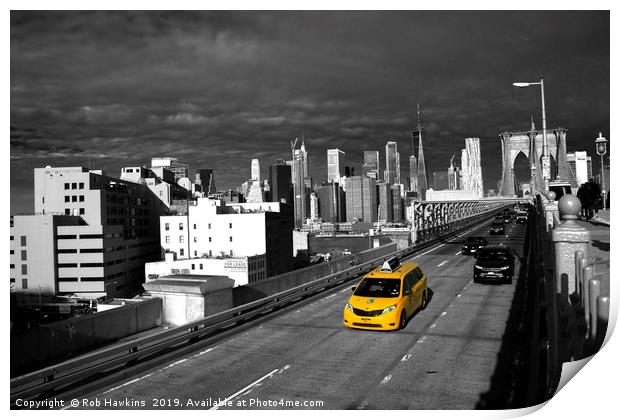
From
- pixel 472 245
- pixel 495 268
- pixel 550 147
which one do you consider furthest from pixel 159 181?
pixel 495 268

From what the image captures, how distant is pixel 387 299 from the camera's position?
13.4 m

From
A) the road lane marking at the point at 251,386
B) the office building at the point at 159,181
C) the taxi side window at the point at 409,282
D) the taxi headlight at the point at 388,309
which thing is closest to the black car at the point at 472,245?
the taxi side window at the point at 409,282

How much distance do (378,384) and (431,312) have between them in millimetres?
6926

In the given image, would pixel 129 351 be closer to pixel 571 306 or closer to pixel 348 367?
pixel 348 367

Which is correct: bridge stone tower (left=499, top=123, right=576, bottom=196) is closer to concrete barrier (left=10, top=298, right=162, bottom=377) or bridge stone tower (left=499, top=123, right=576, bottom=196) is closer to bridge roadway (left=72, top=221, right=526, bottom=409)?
bridge roadway (left=72, top=221, right=526, bottom=409)

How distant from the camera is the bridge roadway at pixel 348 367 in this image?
8500 millimetres

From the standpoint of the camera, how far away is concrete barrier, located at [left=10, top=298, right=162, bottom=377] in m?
8.94

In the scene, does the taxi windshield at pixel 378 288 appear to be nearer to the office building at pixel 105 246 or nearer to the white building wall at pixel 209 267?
the office building at pixel 105 246

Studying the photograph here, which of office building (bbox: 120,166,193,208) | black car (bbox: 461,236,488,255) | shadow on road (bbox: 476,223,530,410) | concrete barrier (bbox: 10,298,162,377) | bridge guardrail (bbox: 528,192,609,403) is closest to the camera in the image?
bridge guardrail (bbox: 528,192,609,403)

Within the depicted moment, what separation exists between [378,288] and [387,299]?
90 centimetres

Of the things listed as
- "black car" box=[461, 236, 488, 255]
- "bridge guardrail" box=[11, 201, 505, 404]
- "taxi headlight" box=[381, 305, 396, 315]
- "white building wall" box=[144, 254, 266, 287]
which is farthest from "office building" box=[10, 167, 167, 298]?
"taxi headlight" box=[381, 305, 396, 315]
